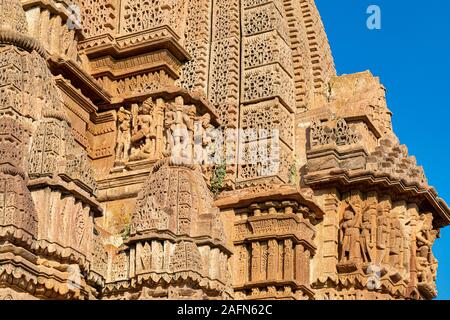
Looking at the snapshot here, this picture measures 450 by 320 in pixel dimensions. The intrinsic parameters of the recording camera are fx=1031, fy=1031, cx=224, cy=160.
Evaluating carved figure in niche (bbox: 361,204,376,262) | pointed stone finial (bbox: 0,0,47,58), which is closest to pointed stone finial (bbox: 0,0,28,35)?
pointed stone finial (bbox: 0,0,47,58)

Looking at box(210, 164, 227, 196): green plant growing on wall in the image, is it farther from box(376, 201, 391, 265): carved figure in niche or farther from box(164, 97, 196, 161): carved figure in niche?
box(376, 201, 391, 265): carved figure in niche

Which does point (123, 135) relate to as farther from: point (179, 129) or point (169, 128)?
point (179, 129)

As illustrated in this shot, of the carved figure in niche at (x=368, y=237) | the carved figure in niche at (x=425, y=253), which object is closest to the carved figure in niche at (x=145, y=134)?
the carved figure in niche at (x=368, y=237)

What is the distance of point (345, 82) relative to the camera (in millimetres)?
19891

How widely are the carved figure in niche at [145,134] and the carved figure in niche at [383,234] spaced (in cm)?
405

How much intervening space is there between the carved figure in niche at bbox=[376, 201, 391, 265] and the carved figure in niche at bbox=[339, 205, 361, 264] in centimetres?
37

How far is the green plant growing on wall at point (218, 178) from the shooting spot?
17.8m

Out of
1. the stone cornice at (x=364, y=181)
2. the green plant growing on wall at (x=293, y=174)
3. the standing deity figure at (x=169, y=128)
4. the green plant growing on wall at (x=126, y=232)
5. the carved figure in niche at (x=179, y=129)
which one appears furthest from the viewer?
the green plant growing on wall at (x=293, y=174)

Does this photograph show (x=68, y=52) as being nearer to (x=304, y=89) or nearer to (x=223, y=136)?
(x=223, y=136)

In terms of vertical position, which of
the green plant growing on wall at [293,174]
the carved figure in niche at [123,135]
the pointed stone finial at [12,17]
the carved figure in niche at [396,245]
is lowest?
the carved figure in niche at [396,245]

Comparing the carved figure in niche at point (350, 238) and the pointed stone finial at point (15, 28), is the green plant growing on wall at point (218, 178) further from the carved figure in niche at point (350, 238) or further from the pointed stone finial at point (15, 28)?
the pointed stone finial at point (15, 28)

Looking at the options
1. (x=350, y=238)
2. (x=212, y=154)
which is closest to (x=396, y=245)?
(x=350, y=238)

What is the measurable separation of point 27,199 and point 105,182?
4.43 m
